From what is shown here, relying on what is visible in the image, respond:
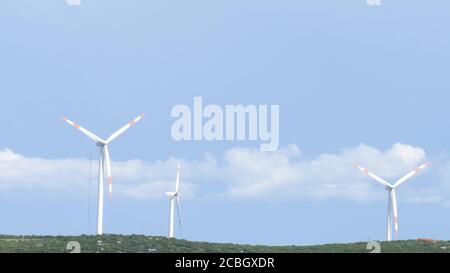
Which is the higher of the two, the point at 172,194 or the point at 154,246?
the point at 172,194

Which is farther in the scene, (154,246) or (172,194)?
(172,194)

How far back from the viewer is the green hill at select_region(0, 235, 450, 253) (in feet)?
409

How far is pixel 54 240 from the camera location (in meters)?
132

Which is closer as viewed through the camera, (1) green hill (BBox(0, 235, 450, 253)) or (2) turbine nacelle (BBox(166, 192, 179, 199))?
(1) green hill (BBox(0, 235, 450, 253))

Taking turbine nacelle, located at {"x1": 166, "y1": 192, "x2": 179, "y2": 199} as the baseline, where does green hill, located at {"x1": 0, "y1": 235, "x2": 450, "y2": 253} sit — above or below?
below

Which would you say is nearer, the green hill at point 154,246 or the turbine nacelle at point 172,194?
the green hill at point 154,246

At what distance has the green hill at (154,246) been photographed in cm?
12481

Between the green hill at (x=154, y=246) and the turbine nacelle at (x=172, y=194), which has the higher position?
the turbine nacelle at (x=172, y=194)

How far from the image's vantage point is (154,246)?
433 ft
